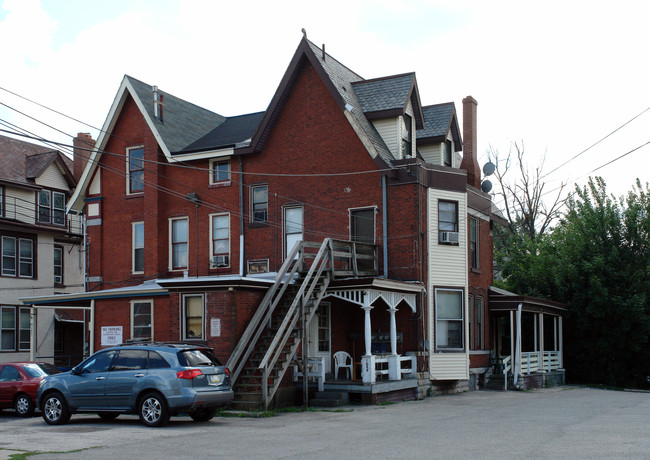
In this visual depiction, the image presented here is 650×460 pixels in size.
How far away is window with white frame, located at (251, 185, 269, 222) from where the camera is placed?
28.0m

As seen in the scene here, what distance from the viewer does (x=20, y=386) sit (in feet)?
64.9

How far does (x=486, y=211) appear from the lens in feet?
96.6

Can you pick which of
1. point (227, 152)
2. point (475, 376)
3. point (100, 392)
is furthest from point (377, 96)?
point (100, 392)

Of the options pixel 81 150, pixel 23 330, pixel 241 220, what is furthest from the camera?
pixel 81 150

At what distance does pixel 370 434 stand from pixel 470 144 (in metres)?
18.0

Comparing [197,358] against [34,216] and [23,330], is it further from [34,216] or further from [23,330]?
[34,216]

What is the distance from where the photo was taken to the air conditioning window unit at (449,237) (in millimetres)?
25703

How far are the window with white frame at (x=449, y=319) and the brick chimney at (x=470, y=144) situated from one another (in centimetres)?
569

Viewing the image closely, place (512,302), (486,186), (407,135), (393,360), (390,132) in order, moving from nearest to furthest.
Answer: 1. (393,360)
2. (390,132)
3. (407,135)
4. (512,302)
5. (486,186)

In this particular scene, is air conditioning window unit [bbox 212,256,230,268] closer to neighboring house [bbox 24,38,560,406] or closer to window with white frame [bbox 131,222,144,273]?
neighboring house [bbox 24,38,560,406]

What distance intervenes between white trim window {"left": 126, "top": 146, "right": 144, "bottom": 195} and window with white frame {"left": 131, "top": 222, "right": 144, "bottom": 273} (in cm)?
136

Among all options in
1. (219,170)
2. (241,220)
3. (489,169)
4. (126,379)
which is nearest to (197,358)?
(126,379)

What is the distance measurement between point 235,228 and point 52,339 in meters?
16.1

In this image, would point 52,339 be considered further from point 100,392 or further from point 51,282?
point 100,392
